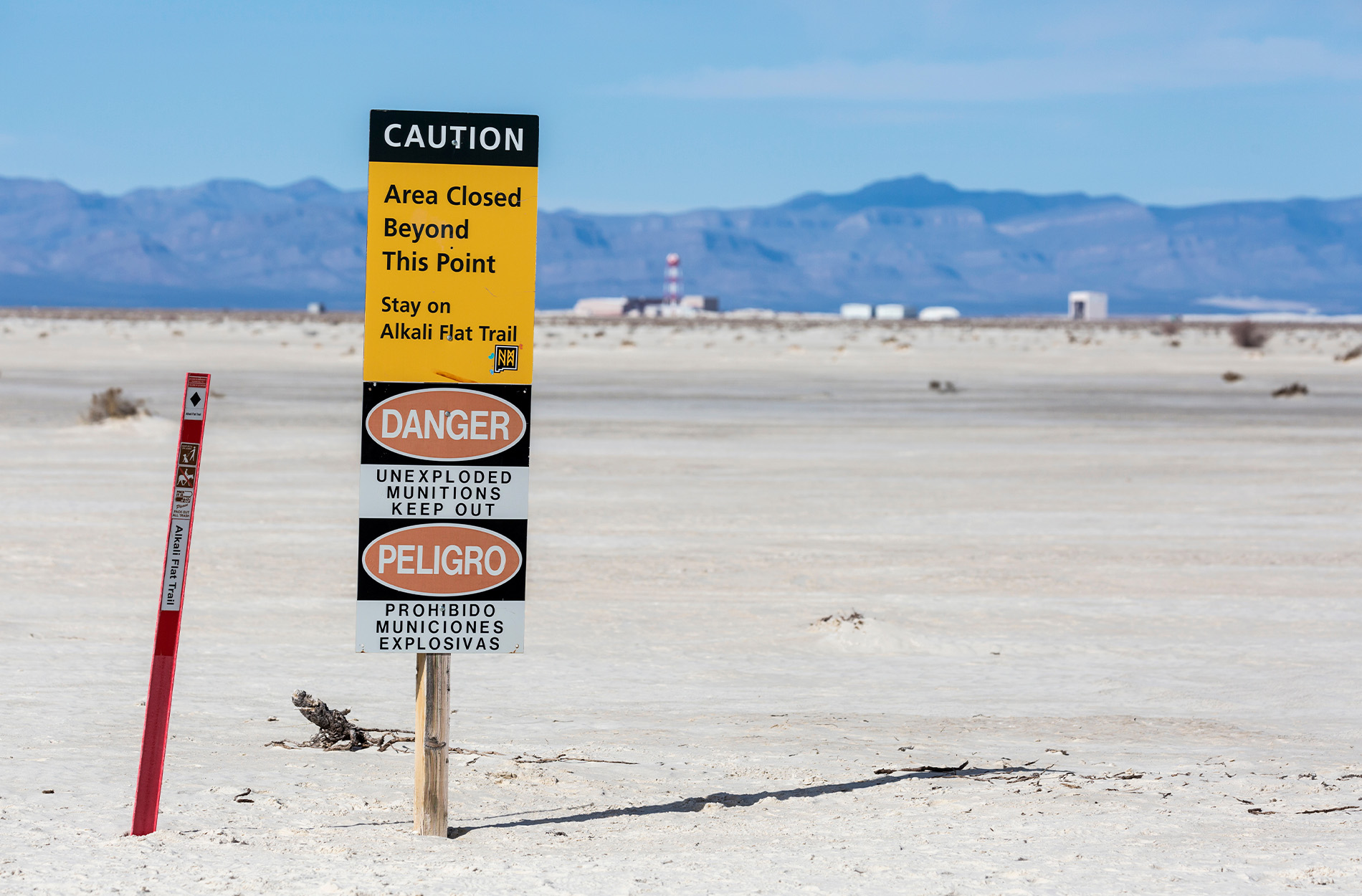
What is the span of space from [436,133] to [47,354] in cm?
5119

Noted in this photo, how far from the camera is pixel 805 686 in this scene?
9.19 m

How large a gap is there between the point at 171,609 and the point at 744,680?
418 centimetres

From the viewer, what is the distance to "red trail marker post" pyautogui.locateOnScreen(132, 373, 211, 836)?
5.69 metres

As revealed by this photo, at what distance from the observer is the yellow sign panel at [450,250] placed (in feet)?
18.8

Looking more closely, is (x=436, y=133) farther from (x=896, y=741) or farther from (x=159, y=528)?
(x=159, y=528)

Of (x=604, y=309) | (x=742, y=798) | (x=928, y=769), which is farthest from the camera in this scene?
(x=604, y=309)

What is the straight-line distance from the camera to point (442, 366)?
5801 millimetres

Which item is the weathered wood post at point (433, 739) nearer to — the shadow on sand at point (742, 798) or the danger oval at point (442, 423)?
the shadow on sand at point (742, 798)

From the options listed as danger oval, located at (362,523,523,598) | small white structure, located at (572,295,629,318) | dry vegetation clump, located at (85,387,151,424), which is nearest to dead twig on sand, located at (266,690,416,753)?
danger oval, located at (362,523,523,598)

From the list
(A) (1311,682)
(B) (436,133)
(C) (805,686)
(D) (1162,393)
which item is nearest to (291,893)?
(B) (436,133)

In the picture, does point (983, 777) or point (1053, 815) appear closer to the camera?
point (1053, 815)

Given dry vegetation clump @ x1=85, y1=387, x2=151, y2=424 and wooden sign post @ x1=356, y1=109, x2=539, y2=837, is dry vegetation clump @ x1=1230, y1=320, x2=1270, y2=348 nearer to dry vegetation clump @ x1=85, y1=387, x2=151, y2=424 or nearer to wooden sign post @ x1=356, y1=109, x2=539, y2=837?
dry vegetation clump @ x1=85, y1=387, x2=151, y2=424

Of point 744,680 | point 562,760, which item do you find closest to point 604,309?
point 744,680

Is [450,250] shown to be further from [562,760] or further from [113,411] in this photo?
[113,411]
